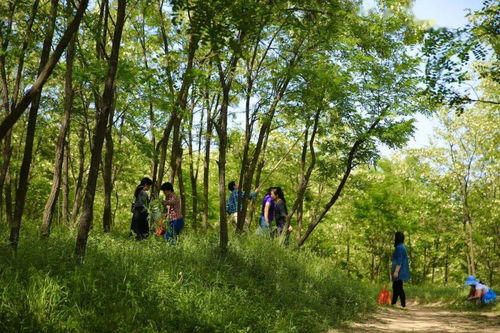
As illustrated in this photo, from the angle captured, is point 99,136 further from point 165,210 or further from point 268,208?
point 268,208

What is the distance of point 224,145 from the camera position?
9.16 metres

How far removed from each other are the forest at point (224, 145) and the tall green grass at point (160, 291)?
0.03 meters

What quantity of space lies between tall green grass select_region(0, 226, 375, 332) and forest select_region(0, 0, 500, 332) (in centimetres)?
3

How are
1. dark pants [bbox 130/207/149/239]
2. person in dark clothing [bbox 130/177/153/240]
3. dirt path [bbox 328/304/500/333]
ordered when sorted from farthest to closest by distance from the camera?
dark pants [bbox 130/207/149/239], person in dark clothing [bbox 130/177/153/240], dirt path [bbox 328/304/500/333]

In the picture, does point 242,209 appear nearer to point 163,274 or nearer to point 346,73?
point 346,73

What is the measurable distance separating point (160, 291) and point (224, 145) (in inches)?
147

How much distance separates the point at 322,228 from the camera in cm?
3791

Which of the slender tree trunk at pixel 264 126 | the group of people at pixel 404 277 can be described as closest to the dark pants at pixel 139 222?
the slender tree trunk at pixel 264 126

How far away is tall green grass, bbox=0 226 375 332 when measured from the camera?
15.7 feet

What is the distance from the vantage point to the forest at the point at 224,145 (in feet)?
19.4

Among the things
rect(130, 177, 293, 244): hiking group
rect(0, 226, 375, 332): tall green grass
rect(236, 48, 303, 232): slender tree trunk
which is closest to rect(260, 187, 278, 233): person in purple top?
rect(130, 177, 293, 244): hiking group

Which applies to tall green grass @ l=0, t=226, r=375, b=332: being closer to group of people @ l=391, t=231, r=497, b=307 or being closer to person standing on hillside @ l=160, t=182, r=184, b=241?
person standing on hillside @ l=160, t=182, r=184, b=241

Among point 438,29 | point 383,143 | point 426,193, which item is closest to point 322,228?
point 426,193

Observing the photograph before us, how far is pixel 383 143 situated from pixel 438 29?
19.5 feet
